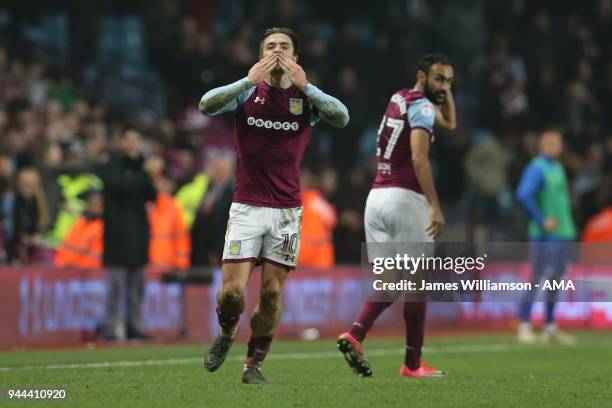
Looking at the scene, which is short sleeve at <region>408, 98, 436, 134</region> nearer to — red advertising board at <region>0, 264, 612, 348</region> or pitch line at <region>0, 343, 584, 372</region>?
pitch line at <region>0, 343, 584, 372</region>

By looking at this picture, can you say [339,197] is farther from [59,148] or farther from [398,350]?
[398,350]

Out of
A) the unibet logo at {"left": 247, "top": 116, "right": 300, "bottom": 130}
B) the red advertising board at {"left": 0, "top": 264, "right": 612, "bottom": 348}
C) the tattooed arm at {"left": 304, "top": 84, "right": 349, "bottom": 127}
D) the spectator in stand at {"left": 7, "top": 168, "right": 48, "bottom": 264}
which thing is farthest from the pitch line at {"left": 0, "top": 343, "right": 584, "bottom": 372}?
the spectator in stand at {"left": 7, "top": 168, "right": 48, "bottom": 264}

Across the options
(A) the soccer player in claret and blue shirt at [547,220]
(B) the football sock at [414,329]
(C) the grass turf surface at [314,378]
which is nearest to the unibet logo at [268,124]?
(C) the grass turf surface at [314,378]

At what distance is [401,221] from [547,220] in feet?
18.7

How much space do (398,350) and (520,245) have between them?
6.81 metres

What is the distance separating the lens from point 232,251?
366 inches

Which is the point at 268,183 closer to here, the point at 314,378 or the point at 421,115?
the point at 421,115

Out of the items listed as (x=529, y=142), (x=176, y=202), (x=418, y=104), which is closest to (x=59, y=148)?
(x=176, y=202)

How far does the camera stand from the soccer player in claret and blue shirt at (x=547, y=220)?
15984 mm

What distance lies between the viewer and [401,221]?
1064cm

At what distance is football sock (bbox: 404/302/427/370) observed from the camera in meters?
10.6

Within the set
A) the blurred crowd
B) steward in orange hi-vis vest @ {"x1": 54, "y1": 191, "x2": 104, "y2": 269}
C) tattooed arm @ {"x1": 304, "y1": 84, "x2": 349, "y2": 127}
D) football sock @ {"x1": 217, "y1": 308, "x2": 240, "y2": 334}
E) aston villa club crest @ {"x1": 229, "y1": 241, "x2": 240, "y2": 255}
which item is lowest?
football sock @ {"x1": 217, "y1": 308, "x2": 240, "y2": 334}

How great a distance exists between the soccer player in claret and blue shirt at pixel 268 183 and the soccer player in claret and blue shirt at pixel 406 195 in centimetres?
120

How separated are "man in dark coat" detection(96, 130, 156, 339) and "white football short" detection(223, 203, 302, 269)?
6517 millimetres
